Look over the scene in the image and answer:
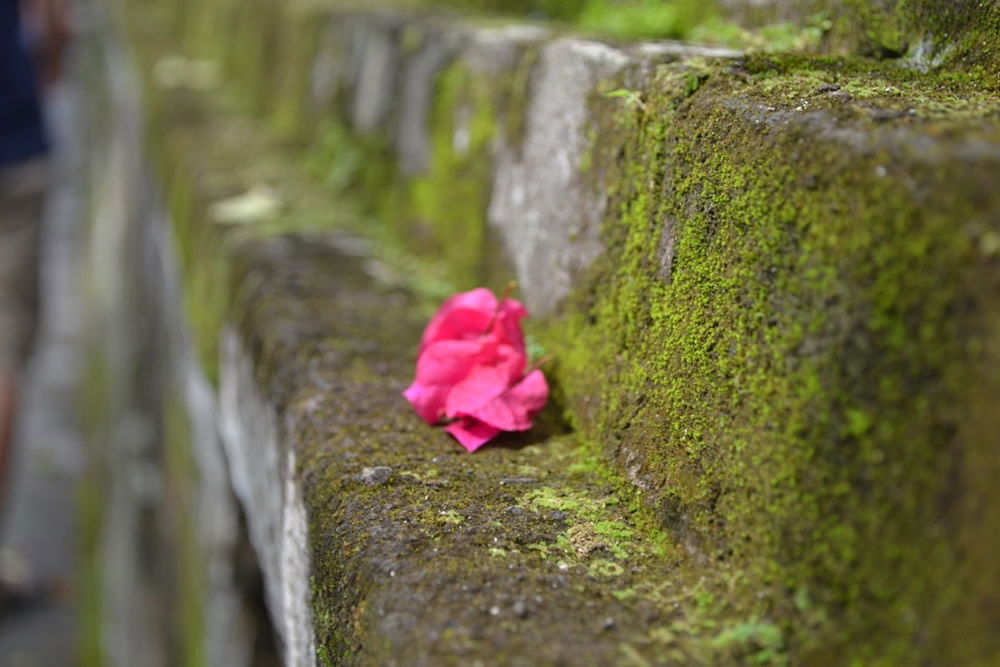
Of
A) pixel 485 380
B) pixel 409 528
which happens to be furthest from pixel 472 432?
pixel 409 528

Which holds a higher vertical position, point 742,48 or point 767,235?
point 742,48

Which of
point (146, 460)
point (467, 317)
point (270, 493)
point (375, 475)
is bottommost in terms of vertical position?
point (146, 460)

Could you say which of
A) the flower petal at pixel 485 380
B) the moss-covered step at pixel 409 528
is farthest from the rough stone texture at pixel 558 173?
the moss-covered step at pixel 409 528

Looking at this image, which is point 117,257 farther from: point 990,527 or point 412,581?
point 990,527

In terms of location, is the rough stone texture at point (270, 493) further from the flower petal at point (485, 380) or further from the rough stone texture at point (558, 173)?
the rough stone texture at point (558, 173)

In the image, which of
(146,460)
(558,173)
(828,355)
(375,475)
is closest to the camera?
(828,355)

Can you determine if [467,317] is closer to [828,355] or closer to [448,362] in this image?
[448,362]

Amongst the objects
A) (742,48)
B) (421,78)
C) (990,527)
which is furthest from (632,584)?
(421,78)
